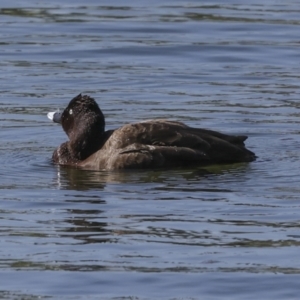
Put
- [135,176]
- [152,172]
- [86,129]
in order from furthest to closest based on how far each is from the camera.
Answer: [86,129] < [152,172] < [135,176]

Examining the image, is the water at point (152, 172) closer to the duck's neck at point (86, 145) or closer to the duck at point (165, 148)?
the duck at point (165, 148)

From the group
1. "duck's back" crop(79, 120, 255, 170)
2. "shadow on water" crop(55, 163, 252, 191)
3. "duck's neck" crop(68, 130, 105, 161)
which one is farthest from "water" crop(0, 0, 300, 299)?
"duck's neck" crop(68, 130, 105, 161)

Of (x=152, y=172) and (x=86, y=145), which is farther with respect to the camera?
(x=86, y=145)

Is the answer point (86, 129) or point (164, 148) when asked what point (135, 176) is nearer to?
point (164, 148)

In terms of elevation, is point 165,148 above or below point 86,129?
below

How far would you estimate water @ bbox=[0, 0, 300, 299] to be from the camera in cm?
947

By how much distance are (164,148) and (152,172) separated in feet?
1.00

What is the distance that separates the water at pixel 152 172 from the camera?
9.47m

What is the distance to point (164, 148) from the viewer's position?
1358cm

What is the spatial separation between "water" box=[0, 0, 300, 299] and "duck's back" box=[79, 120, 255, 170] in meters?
0.16

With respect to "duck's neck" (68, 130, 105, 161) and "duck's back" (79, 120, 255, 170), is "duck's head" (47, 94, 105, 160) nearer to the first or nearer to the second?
"duck's neck" (68, 130, 105, 161)

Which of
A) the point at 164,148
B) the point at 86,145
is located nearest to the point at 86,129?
the point at 86,145

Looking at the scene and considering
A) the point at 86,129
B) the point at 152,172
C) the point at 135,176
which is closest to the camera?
the point at 135,176

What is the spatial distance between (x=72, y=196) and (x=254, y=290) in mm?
3709
